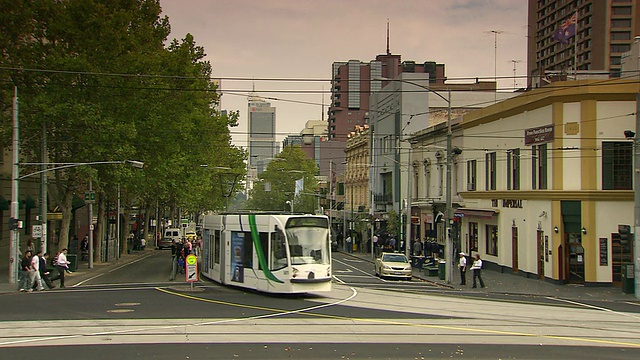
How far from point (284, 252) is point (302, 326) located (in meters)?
5.03

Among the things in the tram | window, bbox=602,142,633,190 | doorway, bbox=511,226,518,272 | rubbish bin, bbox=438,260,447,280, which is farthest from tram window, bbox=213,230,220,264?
window, bbox=602,142,633,190

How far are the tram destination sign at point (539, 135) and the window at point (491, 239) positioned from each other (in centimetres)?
773

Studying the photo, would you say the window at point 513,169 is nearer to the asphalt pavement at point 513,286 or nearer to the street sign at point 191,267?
the asphalt pavement at point 513,286

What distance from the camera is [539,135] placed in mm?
33875

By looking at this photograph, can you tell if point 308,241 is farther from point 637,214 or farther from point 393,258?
point 393,258

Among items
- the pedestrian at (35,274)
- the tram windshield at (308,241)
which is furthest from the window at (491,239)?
the pedestrian at (35,274)

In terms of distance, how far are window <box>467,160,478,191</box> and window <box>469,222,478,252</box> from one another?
2.53m

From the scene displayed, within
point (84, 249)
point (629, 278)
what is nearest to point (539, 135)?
point (629, 278)

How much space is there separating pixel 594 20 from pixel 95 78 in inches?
2836

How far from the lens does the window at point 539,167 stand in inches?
1326

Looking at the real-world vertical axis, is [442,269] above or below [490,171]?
below

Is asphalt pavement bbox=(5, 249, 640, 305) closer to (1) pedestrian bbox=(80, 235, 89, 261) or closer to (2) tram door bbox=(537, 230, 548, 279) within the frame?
(2) tram door bbox=(537, 230, 548, 279)

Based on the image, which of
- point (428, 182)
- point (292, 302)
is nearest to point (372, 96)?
point (428, 182)

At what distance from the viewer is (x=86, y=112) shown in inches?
1309
